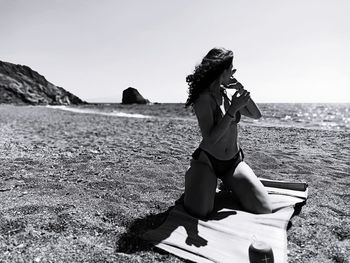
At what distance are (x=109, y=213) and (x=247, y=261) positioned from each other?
5.84 feet

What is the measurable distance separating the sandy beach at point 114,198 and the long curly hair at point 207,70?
1.60m

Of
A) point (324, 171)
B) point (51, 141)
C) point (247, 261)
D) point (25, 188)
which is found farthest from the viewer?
point (51, 141)

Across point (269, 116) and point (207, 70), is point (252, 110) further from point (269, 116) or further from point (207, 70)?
point (269, 116)

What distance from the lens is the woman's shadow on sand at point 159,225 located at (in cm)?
307

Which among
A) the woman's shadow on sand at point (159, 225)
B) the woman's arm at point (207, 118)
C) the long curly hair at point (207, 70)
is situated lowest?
the woman's shadow on sand at point (159, 225)

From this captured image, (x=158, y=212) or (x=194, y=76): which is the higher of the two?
(x=194, y=76)

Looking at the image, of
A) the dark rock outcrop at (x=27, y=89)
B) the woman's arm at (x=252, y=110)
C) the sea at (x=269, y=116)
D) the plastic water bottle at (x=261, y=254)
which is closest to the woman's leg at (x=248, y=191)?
the woman's arm at (x=252, y=110)

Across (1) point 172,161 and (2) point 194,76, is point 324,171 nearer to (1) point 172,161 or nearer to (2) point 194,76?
(1) point 172,161

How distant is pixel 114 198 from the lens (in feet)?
14.3

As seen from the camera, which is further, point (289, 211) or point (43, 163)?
point (43, 163)

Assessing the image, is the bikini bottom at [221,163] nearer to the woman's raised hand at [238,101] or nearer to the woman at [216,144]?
the woman at [216,144]

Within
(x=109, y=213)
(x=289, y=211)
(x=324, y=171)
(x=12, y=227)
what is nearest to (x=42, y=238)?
(x=12, y=227)

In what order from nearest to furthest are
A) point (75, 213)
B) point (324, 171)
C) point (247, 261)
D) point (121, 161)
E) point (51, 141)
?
1. point (247, 261)
2. point (75, 213)
3. point (324, 171)
4. point (121, 161)
5. point (51, 141)

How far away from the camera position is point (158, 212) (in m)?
3.98
